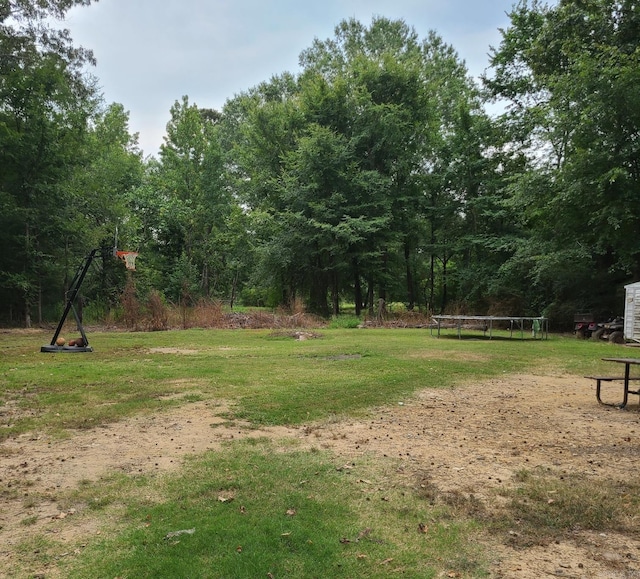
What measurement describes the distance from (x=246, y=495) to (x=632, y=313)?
47.8ft

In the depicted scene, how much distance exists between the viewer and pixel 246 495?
3.23 meters

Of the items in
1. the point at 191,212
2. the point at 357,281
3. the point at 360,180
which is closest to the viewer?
the point at 360,180

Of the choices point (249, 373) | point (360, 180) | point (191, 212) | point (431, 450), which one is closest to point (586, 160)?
point (360, 180)

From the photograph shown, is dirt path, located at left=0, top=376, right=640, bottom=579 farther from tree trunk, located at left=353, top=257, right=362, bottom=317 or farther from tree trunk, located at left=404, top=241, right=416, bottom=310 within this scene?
tree trunk, located at left=404, top=241, right=416, bottom=310

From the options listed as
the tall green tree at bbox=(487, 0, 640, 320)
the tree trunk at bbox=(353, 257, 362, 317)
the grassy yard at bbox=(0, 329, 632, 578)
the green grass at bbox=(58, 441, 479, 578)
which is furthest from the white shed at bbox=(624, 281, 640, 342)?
the green grass at bbox=(58, 441, 479, 578)

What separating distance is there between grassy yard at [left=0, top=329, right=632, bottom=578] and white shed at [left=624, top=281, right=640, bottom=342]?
707cm

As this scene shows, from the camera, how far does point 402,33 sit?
31.6 m

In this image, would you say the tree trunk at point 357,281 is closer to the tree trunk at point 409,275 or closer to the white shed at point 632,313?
the tree trunk at point 409,275

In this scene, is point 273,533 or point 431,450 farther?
point 431,450

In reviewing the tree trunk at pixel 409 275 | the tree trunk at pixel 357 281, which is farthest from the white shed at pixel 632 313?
the tree trunk at pixel 409 275

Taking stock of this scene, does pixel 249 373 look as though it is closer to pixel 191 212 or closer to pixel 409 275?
pixel 409 275

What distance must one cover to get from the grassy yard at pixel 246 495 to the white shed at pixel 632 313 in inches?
278

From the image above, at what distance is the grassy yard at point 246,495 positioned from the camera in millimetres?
2447

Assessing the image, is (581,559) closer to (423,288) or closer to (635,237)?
(635,237)
